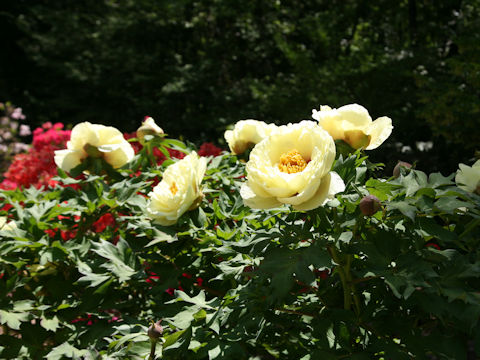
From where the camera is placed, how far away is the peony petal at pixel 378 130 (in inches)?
48.2

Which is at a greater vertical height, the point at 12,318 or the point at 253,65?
the point at 12,318

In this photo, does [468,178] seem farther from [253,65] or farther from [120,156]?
[253,65]

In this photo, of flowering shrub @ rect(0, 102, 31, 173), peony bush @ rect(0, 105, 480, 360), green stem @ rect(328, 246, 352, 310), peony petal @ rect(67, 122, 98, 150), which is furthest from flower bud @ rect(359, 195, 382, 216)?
flowering shrub @ rect(0, 102, 31, 173)

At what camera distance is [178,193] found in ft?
4.48

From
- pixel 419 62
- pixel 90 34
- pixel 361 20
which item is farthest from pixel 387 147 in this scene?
pixel 90 34

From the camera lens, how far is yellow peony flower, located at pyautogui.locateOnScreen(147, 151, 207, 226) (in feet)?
4.48

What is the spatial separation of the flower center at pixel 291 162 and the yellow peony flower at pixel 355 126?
17 centimetres

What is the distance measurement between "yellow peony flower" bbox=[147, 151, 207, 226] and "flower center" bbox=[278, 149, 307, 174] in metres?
0.36

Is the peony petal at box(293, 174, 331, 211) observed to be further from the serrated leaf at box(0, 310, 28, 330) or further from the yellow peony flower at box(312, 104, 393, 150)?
the serrated leaf at box(0, 310, 28, 330)

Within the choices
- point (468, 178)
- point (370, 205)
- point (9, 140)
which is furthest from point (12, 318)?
point (9, 140)

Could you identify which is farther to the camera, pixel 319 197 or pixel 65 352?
pixel 65 352

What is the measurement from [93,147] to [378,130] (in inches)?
40.3

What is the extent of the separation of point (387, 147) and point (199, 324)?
4.28 m

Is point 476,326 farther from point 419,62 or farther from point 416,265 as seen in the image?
point 419,62
